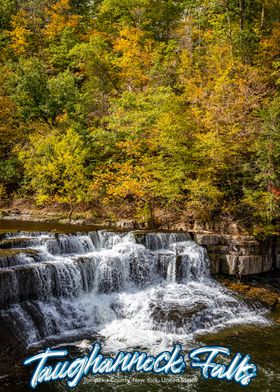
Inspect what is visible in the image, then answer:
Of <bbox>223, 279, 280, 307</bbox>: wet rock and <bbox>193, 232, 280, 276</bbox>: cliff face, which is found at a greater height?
<bbox>193, 232, 280, 276</bbox>: cliff face

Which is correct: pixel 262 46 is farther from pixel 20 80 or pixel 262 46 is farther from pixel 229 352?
pixel 229 352

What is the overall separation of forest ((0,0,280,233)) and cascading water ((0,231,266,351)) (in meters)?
3.43

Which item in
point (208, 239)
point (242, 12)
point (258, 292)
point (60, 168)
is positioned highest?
point (242, 12)

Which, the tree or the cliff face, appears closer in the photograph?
the cliff face

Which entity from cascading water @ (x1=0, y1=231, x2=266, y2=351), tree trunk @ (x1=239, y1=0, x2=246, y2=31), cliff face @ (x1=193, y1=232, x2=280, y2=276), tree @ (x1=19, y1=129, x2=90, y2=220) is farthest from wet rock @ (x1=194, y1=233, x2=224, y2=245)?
tree trunk @ (x1=239, y1=0, x2=246, y2=31)

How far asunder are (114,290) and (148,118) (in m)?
9.20

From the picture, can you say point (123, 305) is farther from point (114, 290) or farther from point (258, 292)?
point (258, 292)

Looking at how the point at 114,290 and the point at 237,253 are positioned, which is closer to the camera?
the point at 114,290

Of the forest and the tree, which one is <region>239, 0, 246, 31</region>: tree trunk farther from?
the tree

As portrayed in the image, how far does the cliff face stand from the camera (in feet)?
42.6

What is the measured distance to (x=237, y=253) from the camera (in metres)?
13.1

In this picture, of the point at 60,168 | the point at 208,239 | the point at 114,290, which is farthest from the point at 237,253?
the point at 60,168

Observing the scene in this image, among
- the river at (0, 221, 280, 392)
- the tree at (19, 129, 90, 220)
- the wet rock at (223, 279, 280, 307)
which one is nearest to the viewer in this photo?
the river at (0, 221, 280, 392)

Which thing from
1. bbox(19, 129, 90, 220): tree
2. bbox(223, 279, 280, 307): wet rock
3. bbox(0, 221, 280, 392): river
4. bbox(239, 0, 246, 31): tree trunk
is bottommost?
bbox(223, 279, 280, 307): wet rock
